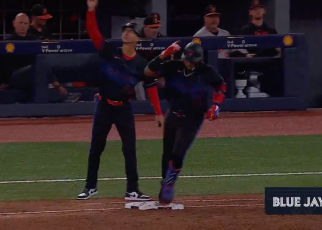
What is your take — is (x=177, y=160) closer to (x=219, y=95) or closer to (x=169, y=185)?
(x=169, y=185)

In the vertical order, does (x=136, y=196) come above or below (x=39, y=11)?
below

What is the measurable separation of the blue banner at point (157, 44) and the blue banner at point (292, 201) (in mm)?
7362

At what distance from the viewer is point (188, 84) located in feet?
24.5

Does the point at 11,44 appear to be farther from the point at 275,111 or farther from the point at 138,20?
the point at 275,111

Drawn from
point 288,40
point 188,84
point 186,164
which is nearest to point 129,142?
point 188,84

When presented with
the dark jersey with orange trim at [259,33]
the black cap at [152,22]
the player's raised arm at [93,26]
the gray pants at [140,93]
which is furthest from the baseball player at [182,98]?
the dark jersey with orange trim at [259,33]

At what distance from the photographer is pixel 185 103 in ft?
24.6

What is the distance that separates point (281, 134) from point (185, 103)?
5408mm

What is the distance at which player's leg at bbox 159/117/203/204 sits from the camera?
24.5 ft

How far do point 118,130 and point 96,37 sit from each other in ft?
3.04

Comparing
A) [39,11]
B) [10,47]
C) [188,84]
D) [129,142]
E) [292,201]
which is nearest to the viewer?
[292,201]

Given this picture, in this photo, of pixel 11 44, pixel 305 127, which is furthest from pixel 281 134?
pixel 11 44

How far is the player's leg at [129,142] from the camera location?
7.96 meters

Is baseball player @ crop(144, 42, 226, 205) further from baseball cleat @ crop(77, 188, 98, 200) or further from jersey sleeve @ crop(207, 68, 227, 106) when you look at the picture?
baseball cleat @ crop(77, 188, 98, 200)
